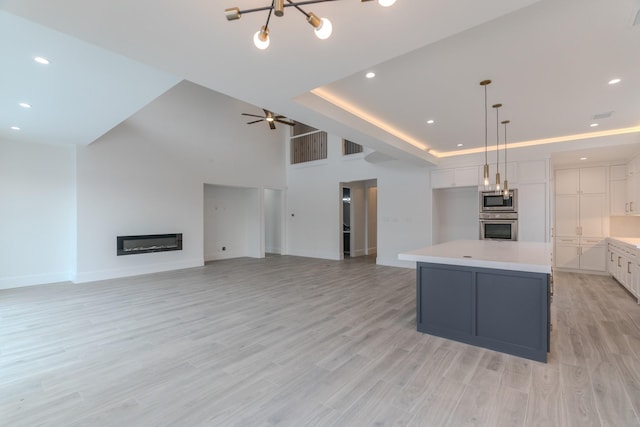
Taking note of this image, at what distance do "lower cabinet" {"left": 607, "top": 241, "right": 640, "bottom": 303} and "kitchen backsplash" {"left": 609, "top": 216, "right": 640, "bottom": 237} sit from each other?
1.27 ft

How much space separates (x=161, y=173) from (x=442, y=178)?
21.4 ft

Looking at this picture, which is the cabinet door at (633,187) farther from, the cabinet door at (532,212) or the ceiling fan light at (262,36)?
the ceiling fan light at (262,36)

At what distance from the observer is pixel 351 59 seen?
234 centimetres

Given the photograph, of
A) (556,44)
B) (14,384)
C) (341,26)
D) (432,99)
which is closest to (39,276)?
(14,384)

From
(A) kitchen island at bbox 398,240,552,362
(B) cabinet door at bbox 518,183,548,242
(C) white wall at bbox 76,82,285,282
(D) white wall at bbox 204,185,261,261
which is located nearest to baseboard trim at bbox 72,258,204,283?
(C) white wall at bbox 76,82,285,282

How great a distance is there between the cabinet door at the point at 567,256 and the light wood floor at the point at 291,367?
2194 mm

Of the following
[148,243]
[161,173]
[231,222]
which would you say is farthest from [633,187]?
[148,243]

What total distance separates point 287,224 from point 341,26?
7.96 m

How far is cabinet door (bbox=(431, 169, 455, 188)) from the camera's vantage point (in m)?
6.59

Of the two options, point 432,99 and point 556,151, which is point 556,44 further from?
point 556,151

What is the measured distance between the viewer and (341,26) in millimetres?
1953

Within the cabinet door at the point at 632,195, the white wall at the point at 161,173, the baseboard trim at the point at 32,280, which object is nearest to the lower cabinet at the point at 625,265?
the cabinet door at the point at 632,195

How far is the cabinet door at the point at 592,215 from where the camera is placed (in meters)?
6.08

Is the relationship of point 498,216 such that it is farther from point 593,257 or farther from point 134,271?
point 134,271
